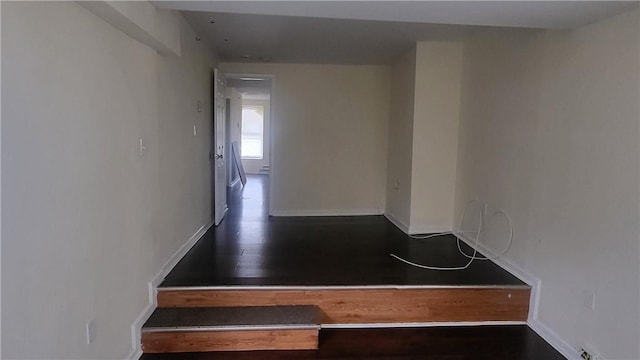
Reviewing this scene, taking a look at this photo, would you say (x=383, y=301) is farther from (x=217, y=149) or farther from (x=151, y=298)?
(x=217, y=149)

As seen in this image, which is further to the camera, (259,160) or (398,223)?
(259,160)

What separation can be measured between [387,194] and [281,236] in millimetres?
1933

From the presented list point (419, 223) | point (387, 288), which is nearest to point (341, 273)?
point (387, 288)

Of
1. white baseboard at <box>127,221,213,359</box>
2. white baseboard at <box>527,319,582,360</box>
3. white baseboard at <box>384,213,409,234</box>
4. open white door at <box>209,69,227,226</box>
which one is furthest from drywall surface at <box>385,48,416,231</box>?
white baseboard at <box>127,221,213,359</box>

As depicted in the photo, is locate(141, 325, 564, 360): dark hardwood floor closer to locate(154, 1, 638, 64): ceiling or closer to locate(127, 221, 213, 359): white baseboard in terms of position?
locate(127, 221, 213, 359): white baseboard

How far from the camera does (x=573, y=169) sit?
271cm

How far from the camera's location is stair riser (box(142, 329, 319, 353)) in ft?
8.84

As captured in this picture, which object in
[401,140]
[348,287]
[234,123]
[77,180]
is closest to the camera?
[77,180]

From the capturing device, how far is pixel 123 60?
237 cm

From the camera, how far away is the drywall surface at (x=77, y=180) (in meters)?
1.43

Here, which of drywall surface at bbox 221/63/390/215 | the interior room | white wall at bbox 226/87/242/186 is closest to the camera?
the interior room

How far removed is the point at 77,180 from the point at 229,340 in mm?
1428

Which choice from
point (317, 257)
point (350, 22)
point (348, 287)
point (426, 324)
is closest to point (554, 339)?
point (426, 324)

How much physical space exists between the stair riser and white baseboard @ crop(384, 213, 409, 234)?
7.91 ft
